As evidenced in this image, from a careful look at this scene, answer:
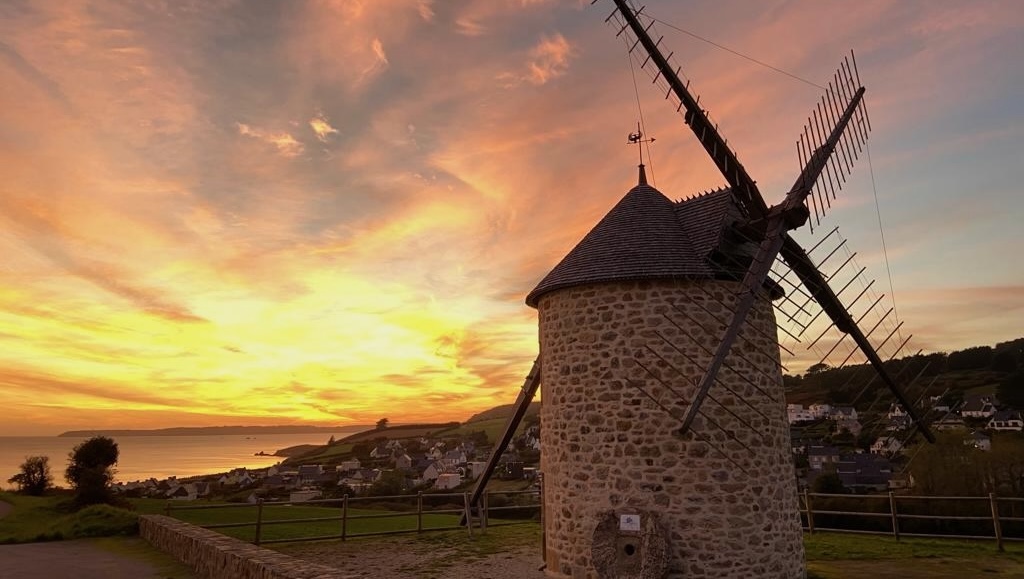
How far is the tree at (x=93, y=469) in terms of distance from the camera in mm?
17062

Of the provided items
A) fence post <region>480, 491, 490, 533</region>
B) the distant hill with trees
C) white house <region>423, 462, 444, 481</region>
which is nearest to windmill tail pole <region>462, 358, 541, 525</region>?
fence post <region>480, 491, 490, 533</region>

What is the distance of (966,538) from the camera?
42.3ft

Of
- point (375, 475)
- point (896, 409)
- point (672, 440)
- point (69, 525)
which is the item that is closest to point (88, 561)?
point (69, 525)

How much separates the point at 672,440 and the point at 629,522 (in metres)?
1.44

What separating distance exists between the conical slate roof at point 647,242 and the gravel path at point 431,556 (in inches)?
201

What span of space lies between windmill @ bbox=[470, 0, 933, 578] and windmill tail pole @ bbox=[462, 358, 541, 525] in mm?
1721

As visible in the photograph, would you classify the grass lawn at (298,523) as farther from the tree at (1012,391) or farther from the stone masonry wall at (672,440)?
the tree at (1012,391)

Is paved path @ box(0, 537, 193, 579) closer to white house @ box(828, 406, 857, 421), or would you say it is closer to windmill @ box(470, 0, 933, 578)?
windmill @ box(470, 0, 933, 578)

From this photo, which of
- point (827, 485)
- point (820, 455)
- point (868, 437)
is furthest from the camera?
point (820, 455)

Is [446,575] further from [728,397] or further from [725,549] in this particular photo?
[728,397]

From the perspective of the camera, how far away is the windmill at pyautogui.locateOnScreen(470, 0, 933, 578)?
9.23 meters

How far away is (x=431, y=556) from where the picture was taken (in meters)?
12.0

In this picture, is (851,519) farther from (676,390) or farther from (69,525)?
(69,525)

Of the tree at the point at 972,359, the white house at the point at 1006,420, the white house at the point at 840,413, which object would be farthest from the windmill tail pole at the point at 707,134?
the tree at the point at 972,359
